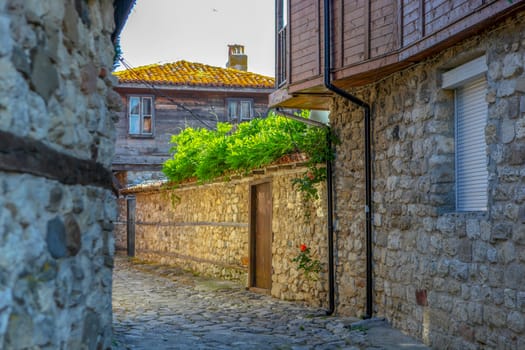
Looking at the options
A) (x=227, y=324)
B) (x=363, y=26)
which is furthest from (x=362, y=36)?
(x=227, y=324)

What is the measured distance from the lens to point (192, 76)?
2147 centimetres

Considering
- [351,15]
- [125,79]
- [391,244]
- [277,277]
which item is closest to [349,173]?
[391,244]

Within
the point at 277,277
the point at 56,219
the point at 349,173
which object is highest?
the point at 349,173

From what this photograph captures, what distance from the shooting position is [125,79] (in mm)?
20328

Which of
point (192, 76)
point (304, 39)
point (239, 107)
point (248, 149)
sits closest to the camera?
point (304, 39)

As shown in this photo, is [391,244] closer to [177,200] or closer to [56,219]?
[56,219]

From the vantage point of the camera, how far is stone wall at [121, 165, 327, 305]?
10195 millimetres

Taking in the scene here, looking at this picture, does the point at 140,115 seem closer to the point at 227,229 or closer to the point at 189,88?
the point at 189,88

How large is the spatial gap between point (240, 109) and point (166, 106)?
2302 millimetres

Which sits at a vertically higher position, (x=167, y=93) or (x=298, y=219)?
(x=167, y=93)

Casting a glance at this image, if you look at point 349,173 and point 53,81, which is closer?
point 53,81

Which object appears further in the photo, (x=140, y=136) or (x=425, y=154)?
(x=140, y=136)

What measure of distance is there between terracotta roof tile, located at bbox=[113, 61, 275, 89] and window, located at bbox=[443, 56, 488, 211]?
14.8 m

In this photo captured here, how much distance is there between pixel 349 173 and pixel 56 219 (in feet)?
19.5
